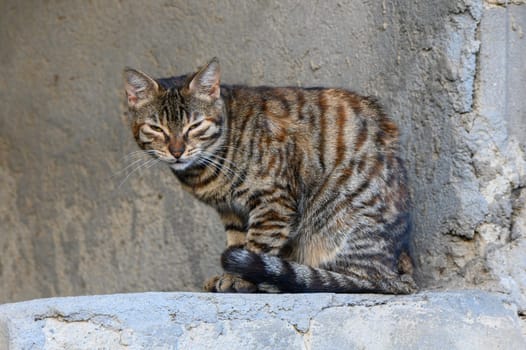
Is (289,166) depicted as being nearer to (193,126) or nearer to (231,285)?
(193,126)

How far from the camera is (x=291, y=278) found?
427 cm

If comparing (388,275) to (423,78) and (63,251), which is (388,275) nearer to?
(423,78)

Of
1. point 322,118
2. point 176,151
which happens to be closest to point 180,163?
point 176,151

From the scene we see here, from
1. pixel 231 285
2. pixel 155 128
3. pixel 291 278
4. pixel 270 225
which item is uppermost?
pixel 155 128

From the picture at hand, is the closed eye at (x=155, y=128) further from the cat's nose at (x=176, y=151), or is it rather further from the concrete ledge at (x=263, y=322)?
the concrete ledge at (x=263, y=322)

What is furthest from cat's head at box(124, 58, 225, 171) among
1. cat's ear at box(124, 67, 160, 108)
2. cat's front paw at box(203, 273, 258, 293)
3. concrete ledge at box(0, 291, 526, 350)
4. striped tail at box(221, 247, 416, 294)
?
concrete ledge at box(0, 291, 526, 350)

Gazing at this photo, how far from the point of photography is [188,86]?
4906mm

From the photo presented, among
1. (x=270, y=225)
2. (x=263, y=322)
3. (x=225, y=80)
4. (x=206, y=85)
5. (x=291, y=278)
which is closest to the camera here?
(x=263, y=322)

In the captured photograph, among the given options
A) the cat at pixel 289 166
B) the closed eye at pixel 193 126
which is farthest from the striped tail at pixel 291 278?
the closed eye at pixel 193 126

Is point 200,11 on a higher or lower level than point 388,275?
higher

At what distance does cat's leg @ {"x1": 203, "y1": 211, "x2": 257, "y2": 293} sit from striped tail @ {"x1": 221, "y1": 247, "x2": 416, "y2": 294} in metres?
0.26

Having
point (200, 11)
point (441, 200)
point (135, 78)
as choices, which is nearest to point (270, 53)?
point (200, 11)

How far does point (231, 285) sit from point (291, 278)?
1.72ft

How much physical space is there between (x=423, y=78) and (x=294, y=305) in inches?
53.8
